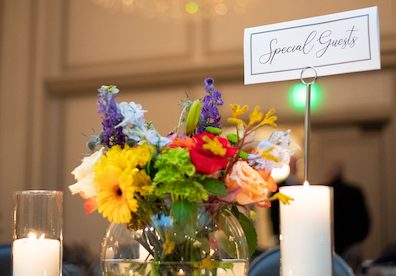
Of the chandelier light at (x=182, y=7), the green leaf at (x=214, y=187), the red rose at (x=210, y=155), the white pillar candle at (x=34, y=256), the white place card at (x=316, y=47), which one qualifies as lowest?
the white pillar candle at (x=34, y=256)

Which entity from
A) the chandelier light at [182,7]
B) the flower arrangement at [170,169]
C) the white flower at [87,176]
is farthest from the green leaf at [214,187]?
the chandelier light at [182,7]

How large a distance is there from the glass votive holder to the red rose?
0.28 metres

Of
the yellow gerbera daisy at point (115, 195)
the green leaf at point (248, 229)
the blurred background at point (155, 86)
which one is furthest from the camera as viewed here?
the blurred background at point (155, 86)

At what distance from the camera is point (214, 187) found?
70 cm

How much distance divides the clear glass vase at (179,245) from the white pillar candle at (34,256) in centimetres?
17

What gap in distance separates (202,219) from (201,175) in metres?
0.05

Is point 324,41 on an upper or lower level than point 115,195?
upper

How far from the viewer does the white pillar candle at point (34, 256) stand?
87 centimetres

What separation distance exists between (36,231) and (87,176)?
0.18 metres

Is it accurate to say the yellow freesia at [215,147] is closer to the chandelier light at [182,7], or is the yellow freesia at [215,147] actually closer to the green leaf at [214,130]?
the green leaf at [214,130]

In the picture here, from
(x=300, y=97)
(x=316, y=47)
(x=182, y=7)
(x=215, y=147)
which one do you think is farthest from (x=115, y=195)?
(x=182, y=7)

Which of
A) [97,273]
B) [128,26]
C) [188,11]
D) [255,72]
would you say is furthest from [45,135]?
[255,72]

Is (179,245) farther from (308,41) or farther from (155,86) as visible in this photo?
(155,86)

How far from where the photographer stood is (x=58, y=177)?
337 centimetres
